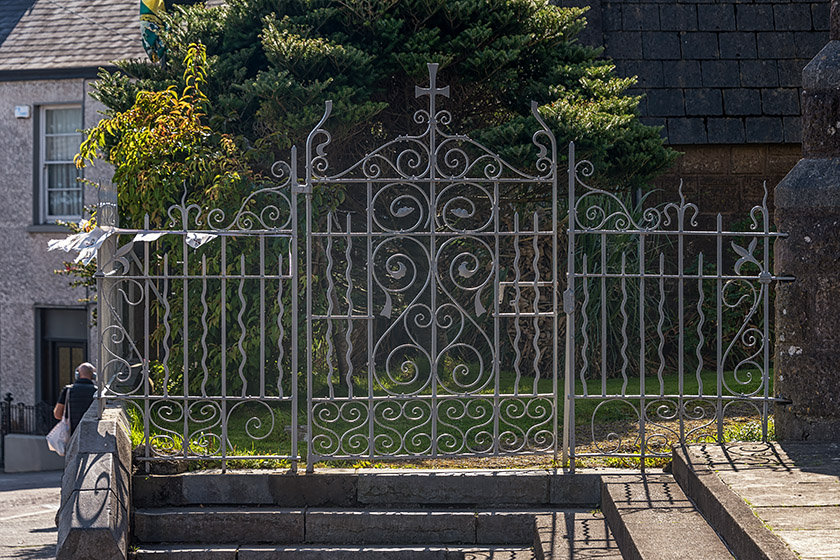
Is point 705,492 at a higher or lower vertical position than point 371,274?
lower

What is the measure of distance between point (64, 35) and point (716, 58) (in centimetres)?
1001

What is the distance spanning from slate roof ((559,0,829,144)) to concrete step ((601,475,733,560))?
624 centimetres

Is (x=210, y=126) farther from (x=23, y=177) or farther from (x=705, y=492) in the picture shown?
(x=23, y=177)

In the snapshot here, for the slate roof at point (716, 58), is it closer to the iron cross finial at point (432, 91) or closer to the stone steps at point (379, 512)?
the iron cross finial at point (432, 91)

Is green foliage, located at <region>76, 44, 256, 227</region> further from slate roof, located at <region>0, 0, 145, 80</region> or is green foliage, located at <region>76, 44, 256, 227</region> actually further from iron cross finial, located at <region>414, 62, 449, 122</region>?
slate roof, located at <region>0, 0, 145, 80</region>

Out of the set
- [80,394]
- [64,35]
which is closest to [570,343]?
[80,394]

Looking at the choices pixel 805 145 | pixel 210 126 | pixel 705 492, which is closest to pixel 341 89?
pixel 210 126

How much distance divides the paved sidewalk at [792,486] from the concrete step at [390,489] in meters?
0.92

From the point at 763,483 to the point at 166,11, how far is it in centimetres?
773

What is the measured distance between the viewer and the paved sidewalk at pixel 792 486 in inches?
192

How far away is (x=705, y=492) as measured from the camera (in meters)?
5.98

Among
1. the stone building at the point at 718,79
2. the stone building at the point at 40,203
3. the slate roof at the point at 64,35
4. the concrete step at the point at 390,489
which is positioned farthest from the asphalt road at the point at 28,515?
the stone building at the point at 718,79

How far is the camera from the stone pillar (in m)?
6.77

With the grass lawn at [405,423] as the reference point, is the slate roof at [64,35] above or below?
above
